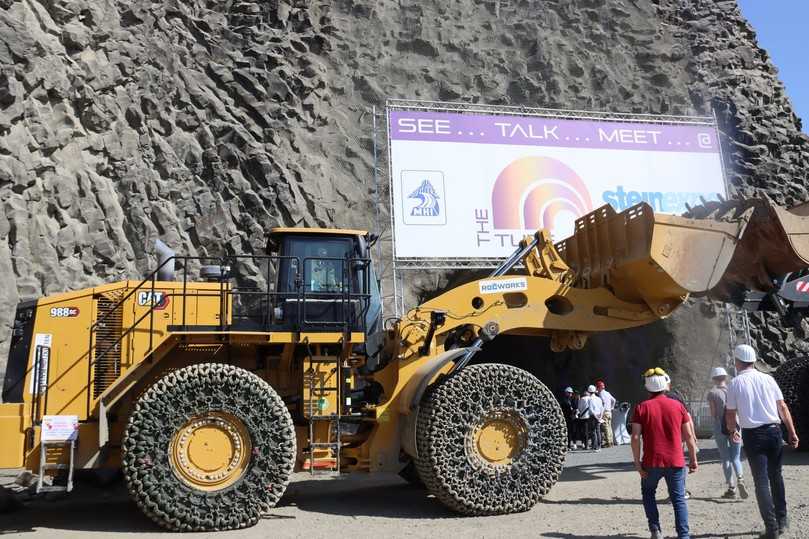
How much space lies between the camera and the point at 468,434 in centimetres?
808

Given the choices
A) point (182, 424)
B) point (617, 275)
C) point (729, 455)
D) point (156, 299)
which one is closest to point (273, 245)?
point (156, 299)

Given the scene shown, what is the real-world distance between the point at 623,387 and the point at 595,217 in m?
11.4

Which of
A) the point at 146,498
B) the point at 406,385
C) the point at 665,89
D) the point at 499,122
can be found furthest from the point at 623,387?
the point at 146,498

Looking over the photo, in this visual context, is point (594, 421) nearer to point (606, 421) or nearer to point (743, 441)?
point (606, 421)

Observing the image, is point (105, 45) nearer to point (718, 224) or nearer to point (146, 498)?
point (146, 498)

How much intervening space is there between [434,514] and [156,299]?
13.6ft

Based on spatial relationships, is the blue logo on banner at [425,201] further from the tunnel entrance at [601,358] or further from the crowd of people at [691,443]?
the crowd of people at [691,443]

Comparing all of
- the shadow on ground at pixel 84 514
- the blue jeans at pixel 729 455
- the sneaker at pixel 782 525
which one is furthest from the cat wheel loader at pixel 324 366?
the sneaker at pixel 782 525

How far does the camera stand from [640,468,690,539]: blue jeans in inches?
224

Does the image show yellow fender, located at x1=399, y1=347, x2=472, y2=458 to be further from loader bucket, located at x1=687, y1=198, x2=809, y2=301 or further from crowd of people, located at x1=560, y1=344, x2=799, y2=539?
loader bucket, located at x1=687, y1=198, x2=809, y2=301

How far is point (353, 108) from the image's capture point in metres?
20.9

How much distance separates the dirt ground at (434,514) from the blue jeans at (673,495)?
1.87 ft

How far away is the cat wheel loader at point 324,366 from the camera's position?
7.50m

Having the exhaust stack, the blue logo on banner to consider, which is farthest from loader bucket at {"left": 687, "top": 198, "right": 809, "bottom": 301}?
the blue logo on banner
